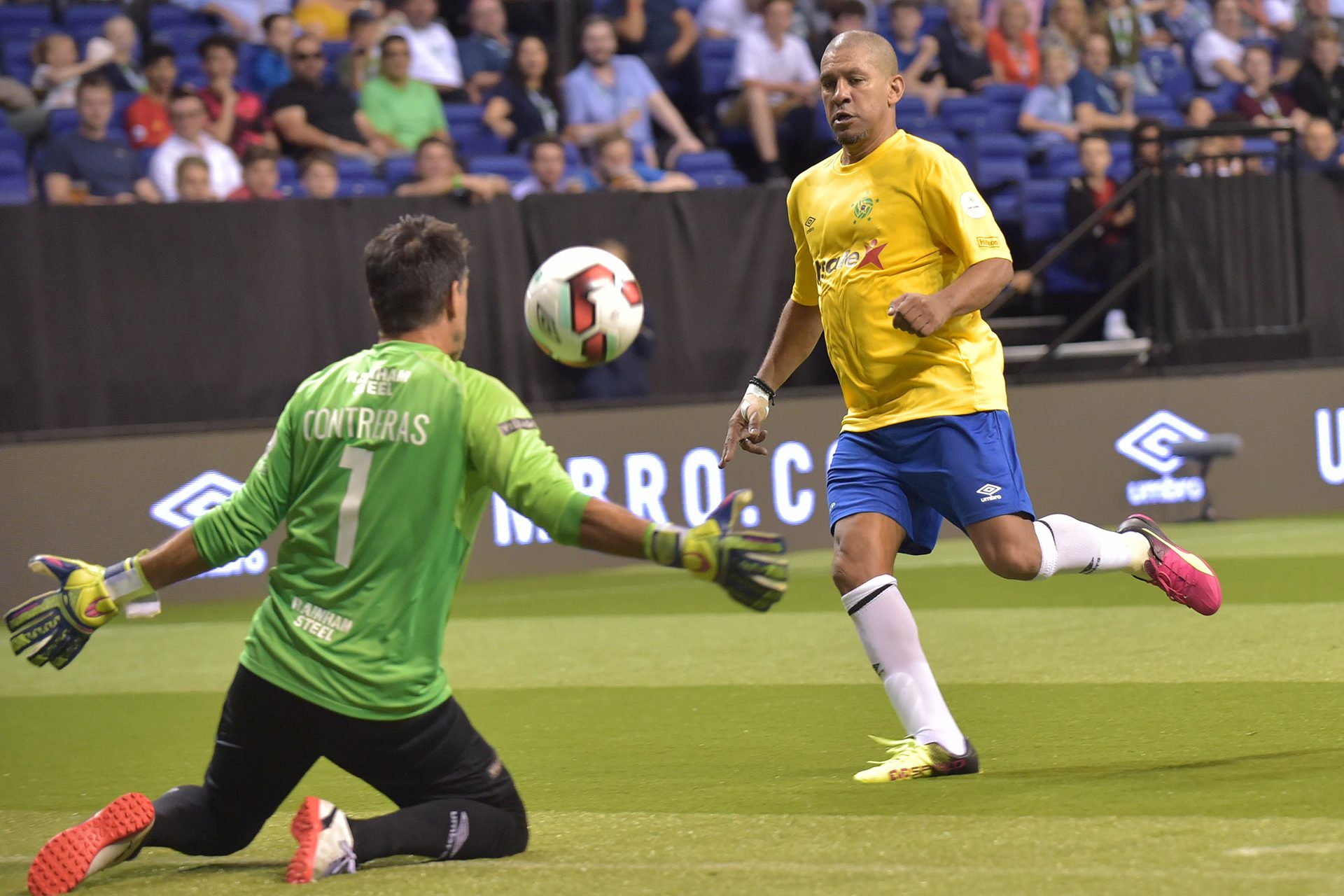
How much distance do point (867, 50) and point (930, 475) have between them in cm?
126

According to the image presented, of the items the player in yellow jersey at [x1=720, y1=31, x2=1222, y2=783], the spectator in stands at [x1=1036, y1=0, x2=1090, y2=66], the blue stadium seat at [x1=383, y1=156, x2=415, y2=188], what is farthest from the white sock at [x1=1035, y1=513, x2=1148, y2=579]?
the spectator in stands at [x1=1036, y1=0, x2=1090, y2=66]

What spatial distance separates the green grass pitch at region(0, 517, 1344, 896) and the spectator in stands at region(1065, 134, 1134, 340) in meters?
3.75

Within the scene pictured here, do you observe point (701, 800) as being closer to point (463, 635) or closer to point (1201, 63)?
point (463, 635)

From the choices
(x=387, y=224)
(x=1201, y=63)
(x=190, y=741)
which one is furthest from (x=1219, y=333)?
(x=190, y=741)

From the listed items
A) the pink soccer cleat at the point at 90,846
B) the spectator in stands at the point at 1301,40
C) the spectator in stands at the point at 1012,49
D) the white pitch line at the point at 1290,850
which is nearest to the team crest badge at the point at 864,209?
the white pitch line at the point at 1290,850

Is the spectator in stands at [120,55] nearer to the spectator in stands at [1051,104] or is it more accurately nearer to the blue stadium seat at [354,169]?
the blue stadium seat at [354,169]

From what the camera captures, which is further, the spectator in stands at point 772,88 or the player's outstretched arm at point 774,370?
the spectator in stands at point 772,88

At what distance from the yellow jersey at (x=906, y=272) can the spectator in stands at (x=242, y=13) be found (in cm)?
947

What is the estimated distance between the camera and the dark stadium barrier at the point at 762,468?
11289mm

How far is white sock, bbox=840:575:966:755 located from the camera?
5297 millimetres

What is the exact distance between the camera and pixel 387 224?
11.9 metres

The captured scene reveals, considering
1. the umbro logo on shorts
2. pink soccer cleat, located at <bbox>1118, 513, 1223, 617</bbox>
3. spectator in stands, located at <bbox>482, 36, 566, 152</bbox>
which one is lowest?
pink soccer cleat, located at <bbox>1118, 513, 1223, 617</bbox>

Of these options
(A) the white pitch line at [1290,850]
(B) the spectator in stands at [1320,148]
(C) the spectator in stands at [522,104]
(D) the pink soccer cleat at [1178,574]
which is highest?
(C) the spectator in stands at [522,104]

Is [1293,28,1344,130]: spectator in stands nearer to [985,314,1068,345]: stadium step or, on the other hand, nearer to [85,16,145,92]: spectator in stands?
[985,314,1068,345]: stadium step
